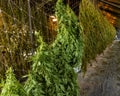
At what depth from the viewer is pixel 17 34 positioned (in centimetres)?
202

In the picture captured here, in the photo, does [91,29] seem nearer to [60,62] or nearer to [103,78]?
[103,78]

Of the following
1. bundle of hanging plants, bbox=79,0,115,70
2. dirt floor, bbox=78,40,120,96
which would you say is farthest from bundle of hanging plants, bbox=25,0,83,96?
dirt floor, bbox=78,40,120,96

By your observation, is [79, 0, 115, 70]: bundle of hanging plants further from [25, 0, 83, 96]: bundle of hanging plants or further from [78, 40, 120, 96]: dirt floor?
[25, 0, 83, 96]: bundle of hanging plants

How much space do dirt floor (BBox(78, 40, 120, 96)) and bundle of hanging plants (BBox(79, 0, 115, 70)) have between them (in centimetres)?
42

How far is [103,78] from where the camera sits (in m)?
3.75

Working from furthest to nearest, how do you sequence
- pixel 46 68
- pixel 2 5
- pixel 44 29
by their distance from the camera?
pixel 44 29 < pixel 2 5 < pixel 46 68

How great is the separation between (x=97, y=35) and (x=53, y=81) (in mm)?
1678

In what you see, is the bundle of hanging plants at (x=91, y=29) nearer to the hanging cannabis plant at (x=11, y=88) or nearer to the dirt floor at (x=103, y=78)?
the dirt floor at (x=103, y=78)

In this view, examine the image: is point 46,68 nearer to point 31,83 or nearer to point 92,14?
point 31,83

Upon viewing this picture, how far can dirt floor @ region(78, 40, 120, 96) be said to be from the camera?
3.36 m

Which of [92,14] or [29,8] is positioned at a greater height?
[29,8]

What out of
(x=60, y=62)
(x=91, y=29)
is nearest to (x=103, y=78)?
(x=91, y=29)

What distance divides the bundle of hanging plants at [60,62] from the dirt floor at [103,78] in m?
1.25

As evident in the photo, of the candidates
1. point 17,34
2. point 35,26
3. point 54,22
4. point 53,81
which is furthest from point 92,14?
point 53,81
